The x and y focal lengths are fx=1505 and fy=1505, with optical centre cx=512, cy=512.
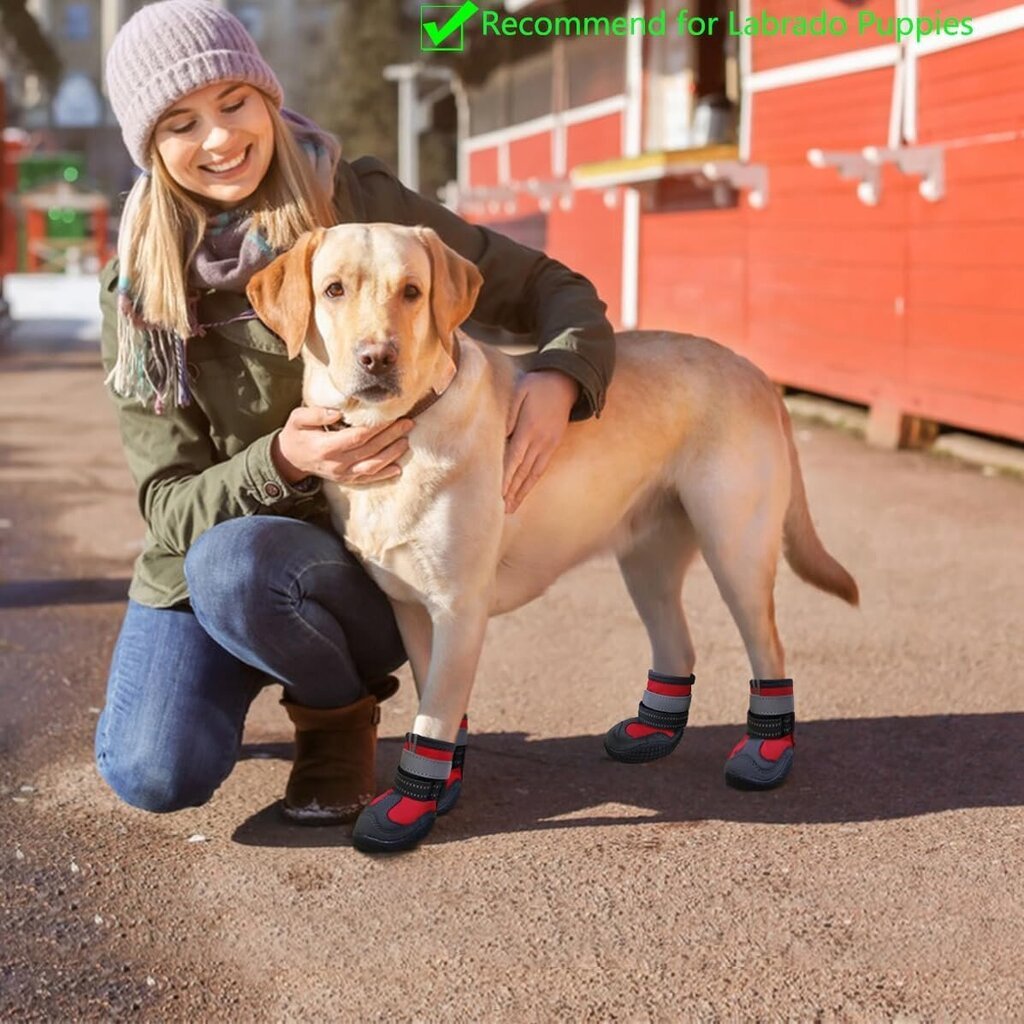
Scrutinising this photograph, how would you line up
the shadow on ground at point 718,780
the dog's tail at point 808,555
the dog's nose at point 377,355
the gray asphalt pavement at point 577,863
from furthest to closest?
the dog's tail at point 808,555
the shadow on ground at point 718,780
the dog's nose at point 377,355
the gray asphalt pavement at point 577,863

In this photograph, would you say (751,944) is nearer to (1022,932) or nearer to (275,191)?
(1022,932)

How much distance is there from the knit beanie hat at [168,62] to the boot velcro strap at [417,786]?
139 centimetres

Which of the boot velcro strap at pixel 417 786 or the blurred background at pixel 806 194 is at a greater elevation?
the blurred background at pixel 806 194

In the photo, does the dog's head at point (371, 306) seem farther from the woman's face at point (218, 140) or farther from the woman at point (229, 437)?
the woman's face at point (218, 140)

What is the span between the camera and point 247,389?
127 inches

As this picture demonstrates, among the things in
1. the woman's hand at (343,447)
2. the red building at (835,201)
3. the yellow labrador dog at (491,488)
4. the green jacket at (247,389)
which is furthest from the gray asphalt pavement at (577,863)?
the red building at (835,201)

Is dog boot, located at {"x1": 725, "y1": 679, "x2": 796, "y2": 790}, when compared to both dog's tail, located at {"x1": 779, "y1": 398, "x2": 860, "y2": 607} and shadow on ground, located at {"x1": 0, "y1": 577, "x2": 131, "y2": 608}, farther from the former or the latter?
shadow on ground, located at {"x1": 0, "y1": 577, "x2": 131, "y2": 608}

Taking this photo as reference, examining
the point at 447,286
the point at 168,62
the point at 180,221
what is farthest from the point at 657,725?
the point at 168,62

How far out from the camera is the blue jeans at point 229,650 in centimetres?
306

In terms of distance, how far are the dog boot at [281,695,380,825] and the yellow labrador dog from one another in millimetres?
199

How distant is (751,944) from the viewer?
103 inches

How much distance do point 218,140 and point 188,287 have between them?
307 mm

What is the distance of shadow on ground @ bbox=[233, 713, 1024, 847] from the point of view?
3242mm

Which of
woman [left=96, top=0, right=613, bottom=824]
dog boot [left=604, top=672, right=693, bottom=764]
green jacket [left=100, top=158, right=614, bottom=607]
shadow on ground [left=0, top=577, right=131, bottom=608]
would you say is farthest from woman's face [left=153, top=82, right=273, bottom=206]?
shadow on ground [left=0, top=577, right=131, bottom=608]
